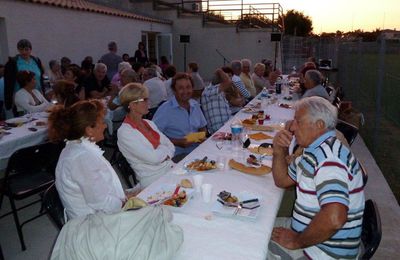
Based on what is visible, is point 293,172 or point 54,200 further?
point 293,172

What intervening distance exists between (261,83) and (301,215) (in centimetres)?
715

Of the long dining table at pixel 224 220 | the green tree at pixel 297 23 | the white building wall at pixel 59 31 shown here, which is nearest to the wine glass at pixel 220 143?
the long dining table at pixel 224 220

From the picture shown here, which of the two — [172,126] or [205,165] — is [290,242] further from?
[172,126]

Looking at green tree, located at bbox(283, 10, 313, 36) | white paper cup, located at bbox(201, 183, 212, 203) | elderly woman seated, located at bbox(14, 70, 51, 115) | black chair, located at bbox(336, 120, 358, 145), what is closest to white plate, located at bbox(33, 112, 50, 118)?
elderly woman seated, located at bbox(14, 70, 51, 115)

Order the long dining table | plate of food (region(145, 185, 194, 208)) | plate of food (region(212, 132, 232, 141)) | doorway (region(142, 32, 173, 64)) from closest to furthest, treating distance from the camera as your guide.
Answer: the long dining table
plate of food (region(145, 185, 194, 208))
plate of food (region(212, 132, 232, 141))
doorway (region(142, 32, 173, 64))

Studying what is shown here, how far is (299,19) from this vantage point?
5081 cm

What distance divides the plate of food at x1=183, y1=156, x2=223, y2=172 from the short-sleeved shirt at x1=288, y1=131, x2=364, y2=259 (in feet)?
2.84

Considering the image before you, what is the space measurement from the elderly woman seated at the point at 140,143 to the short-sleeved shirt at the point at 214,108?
1.73 m

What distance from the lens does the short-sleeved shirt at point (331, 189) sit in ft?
5.68

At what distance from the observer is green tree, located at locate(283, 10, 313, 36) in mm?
50031

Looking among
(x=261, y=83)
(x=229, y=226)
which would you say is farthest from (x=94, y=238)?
(x=261, y=83)

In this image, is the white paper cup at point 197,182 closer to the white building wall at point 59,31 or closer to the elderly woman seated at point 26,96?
the elderly woman seated at point 26,96

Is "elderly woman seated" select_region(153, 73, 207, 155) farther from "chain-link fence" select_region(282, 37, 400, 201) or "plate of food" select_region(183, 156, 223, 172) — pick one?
"chain-link fence" select_region(282, 37, 400, 201)

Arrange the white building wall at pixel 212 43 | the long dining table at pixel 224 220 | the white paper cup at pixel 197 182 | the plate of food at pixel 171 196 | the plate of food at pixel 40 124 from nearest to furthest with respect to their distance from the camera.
Answer: 1. the long dining table at pixel 224 220
2. the plate of food at pixel 171 196
3. the white paper cup at pixel 197 182
4. the plate of food at pixel 40 124
5. the white building wall at pixel 212 43
